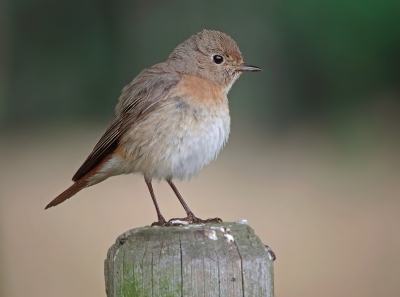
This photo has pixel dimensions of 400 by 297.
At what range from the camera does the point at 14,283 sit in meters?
6.95

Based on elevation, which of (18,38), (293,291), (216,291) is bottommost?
(293,291)

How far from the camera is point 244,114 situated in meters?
8.52

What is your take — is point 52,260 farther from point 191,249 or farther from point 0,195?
point 191,249

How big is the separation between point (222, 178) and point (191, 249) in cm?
526

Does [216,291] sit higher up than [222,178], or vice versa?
[216,291]

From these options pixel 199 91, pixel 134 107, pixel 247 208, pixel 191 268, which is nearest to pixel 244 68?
pixel 199 91

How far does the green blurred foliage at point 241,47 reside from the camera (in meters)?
8.34

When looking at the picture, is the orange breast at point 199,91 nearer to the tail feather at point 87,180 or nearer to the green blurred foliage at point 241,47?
the tail feather at point 87,180

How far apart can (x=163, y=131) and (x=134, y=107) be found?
13.0 inches

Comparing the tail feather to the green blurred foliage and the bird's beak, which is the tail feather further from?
the green blurred foliage

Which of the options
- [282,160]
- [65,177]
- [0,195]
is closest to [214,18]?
[282,160]

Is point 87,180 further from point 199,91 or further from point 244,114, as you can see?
point 244,114

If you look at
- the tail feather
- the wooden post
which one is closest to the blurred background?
the tail feather

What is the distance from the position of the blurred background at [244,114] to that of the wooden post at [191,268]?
446 centimetres
